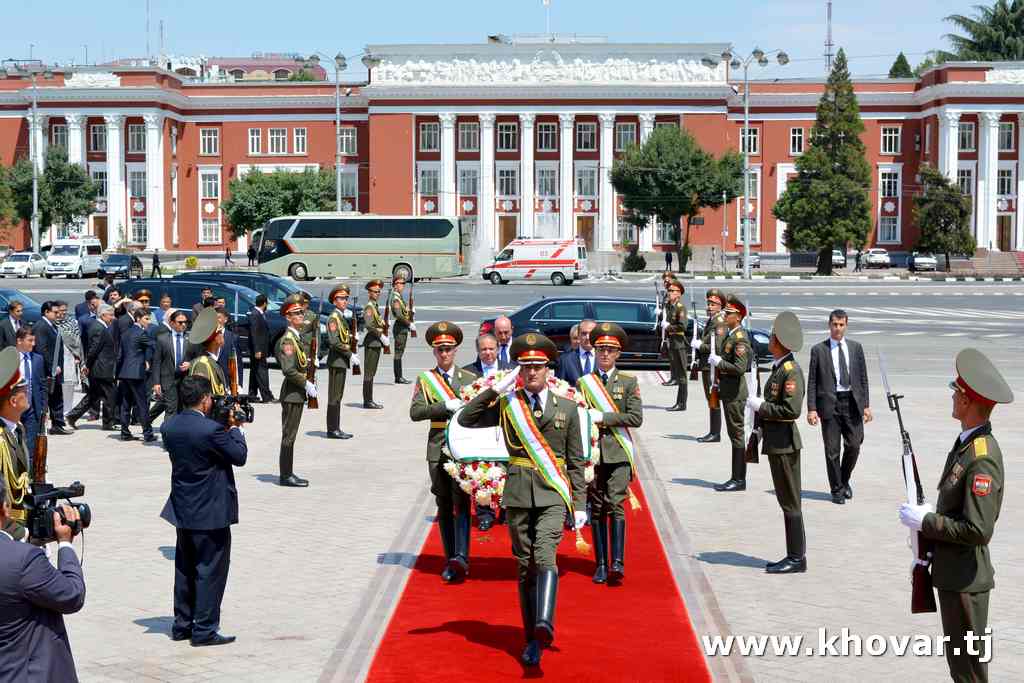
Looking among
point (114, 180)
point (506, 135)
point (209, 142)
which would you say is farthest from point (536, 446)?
point (209, 142)

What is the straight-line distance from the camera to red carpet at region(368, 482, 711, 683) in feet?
27.2

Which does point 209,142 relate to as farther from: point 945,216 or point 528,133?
point 945,216

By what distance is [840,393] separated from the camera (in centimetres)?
1420

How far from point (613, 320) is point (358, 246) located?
4224 centimetres

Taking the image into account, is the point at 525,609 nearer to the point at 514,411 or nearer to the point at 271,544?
the point at 514,411

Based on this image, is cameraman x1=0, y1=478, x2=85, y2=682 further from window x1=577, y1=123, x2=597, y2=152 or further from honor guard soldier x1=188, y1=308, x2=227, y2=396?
window x1=577, y1=123, x2=597, y2=152

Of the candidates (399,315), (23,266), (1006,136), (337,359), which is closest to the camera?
(337,359)

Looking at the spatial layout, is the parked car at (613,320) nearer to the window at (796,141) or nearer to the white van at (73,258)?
the white van at (73,258)

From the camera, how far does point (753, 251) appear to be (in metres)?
93.4

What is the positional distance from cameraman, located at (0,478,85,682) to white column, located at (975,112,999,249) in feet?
298

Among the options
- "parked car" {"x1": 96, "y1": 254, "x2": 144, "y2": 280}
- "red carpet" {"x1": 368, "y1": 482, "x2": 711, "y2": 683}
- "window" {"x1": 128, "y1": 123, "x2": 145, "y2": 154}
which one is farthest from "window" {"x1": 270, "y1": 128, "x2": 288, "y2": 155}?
"red carpet" {"x1": 368, "y1": 482, "x2": 711, "y2": 683}

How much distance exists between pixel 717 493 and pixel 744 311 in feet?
6.16

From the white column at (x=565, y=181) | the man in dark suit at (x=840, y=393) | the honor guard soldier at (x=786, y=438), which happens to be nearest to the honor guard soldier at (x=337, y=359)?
the man in dark suit at (x=840, y=393)

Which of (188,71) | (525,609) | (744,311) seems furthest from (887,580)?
(188,71)
